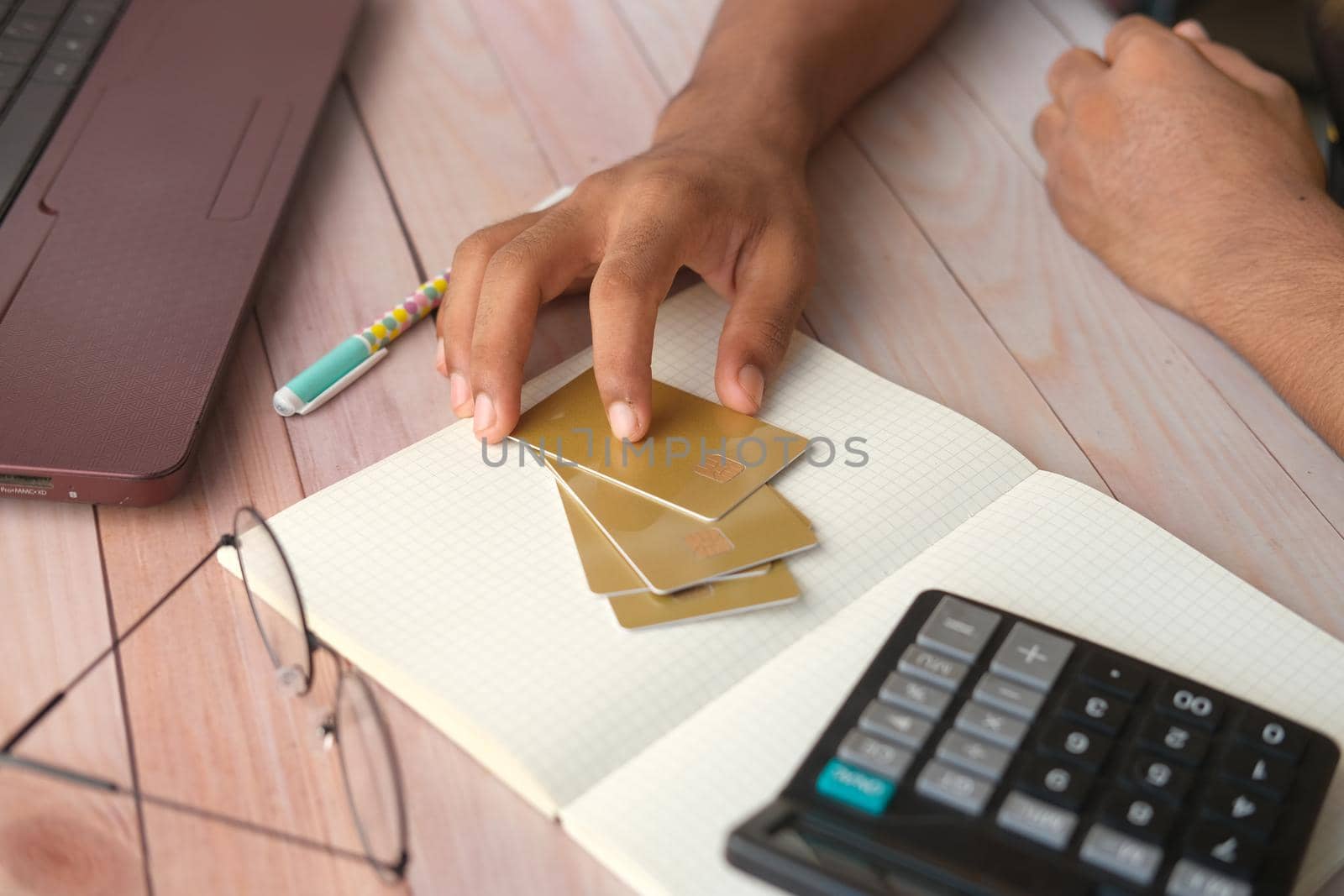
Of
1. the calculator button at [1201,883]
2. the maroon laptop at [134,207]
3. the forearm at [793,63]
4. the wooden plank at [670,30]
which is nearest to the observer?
the calculator button at [1201,883]

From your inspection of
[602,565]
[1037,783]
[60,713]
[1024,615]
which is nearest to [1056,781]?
[1037,783]

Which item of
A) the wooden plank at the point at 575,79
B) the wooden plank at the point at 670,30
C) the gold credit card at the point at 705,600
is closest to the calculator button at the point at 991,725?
the gold credit card at the point at 705,600

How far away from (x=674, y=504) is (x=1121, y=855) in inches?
10.5

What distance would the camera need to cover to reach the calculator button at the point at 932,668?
0.50 metres

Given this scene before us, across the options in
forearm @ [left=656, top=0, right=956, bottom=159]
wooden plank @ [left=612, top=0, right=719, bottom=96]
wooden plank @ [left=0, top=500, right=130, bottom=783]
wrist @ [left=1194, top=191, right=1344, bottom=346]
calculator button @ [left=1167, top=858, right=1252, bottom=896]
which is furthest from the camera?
wooden plank @ [left=612, top=0, right=719, bottom=96]

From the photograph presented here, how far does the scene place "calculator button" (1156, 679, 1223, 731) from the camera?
478 millimetres

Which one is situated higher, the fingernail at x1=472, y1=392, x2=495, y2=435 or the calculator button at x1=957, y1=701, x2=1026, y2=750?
the fingernail at x1=472, y1=392, x2=495, y2=435

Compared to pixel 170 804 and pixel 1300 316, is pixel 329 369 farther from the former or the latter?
pixel 1300 316

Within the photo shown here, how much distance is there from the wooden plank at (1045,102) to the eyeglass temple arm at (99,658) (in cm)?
60

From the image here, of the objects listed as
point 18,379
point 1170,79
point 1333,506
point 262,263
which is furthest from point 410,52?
point 1333,506

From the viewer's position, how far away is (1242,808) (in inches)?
17.5

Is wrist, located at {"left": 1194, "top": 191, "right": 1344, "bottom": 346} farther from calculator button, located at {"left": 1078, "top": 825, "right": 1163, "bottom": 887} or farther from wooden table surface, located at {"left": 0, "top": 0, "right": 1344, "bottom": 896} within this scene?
calculator button, located at {"left": 1078, "top": 825, "right": 1163, "bottom": 887}

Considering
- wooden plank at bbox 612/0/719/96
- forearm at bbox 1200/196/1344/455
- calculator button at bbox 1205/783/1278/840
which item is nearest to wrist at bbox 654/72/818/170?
wooden plank at bbox 612/0/719/96

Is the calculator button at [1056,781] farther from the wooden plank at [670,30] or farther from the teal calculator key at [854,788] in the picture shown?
the wooden plank at [670,30]
